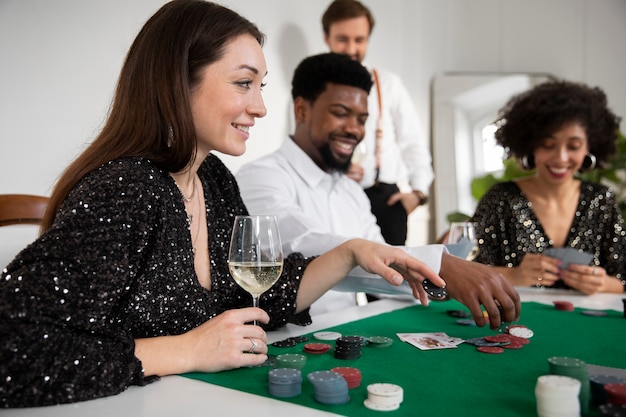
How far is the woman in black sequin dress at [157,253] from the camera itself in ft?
3.44

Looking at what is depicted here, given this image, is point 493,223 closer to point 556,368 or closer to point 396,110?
point 396,110

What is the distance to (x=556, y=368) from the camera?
1.08 meters

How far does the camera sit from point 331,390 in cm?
100

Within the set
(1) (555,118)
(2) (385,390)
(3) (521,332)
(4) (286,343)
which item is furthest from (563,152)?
(2) (385,390)

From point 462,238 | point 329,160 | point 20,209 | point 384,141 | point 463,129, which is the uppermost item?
point 463,129

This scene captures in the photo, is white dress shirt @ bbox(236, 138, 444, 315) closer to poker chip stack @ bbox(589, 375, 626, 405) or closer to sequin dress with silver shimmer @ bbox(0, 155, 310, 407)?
sequin dress with silver shimmer @ bbox(0, 155, 310, 407)

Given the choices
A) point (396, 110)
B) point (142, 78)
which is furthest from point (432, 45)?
point (142, 78)

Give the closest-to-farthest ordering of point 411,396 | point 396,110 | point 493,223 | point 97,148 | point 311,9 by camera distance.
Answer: point 411,396 → point 97,148 → point 493,223 → point 396,110 → point 311,9

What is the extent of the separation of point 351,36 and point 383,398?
335 centimetres

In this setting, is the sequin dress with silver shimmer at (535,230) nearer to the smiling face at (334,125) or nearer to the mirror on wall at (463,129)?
the smiling face at (334,125)

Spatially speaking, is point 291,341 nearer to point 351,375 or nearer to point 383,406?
point 351,375

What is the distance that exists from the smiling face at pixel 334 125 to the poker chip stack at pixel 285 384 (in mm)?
1787

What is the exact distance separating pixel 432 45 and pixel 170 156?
520 cm

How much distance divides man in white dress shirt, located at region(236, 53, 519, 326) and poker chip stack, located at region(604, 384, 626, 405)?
51.1 inches
